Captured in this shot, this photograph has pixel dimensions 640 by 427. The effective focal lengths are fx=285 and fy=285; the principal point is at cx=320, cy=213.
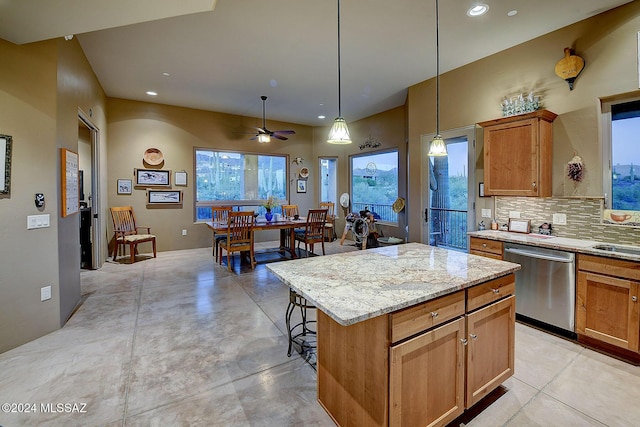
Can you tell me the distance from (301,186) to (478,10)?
5778 mm

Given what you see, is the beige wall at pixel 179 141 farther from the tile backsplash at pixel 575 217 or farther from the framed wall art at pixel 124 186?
the tile backsplash at pixel 575 217

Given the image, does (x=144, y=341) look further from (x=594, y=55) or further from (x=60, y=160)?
(x=594, y=55)

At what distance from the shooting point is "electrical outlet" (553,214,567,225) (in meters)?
3.14

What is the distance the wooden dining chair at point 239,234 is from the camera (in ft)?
15.7

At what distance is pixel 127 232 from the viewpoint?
568 cm

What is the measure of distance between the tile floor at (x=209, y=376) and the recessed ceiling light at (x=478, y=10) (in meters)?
3.29

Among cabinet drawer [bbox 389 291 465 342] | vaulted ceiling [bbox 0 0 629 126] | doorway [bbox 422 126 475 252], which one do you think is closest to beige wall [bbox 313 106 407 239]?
vaulted ceiling [bbox 0 0 629 126]

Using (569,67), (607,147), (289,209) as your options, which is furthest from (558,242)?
(289,209)

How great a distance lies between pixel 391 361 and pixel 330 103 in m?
5.80

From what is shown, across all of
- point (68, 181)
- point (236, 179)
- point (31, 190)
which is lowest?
point (31, 190)

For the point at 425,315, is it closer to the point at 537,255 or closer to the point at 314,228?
the point at 537,255

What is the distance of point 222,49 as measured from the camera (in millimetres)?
3838

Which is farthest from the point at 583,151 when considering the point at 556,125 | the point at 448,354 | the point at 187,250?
the point at 187,250

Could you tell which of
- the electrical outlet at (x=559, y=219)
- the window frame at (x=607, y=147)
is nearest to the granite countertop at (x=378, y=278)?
the electrical outlet at (x=559, y=219)
